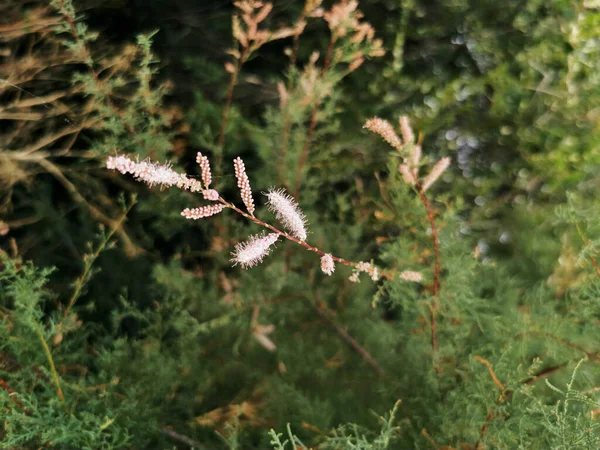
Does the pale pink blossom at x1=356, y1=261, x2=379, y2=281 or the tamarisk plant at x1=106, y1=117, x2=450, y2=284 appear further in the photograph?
the pale pink blossom at x1=356, y1=261, x2=379, y2=281

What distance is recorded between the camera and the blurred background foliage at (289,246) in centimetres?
93

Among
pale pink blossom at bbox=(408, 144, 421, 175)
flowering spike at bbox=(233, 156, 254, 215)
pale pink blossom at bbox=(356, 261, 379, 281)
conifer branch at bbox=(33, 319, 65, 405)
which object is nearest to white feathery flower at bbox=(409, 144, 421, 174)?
pale pink blossom at bbox=(408, 144, 421, 175)

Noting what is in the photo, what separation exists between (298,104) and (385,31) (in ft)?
1.55

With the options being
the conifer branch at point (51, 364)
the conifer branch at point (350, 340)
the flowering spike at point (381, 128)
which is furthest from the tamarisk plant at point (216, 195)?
the conifer branch at point (350, 340)

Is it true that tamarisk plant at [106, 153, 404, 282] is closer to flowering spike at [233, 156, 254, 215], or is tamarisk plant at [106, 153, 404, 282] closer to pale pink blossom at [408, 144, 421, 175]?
flowering spike at [233, 156, 254, 215]

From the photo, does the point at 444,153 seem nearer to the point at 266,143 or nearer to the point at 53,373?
the point at 266,143

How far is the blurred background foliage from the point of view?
0.93 meters

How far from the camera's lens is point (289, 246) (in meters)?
1.26

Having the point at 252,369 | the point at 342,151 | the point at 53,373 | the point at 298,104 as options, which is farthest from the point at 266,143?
the point at 53,373

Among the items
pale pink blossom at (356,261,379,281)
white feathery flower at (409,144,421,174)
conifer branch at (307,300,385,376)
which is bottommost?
conifer branch at (307,300,385,376)

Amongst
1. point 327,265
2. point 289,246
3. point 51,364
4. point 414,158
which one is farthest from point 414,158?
point 51,364

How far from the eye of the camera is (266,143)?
1249mm

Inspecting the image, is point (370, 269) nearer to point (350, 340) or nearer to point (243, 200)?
point (243, 200)

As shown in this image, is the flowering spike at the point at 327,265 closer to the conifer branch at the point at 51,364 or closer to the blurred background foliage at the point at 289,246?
the blurred background foliage at the point at 289,246
